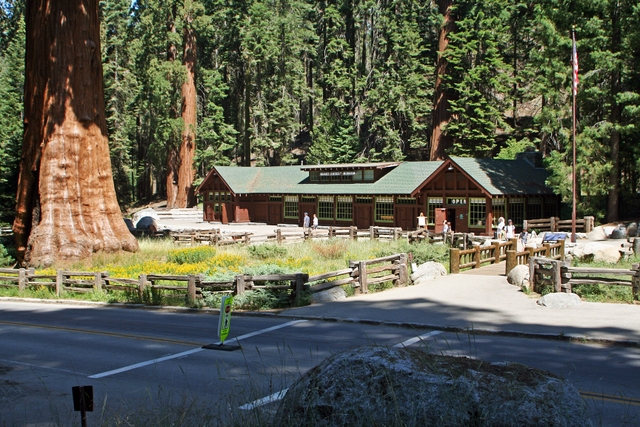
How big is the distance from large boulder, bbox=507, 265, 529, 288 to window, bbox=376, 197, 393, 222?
3043 centimetres

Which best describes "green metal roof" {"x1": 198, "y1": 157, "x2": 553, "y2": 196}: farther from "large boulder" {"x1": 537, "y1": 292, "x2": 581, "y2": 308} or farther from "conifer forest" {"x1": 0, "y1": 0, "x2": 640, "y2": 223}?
"large boulder" {"x1": 537, "y1": 292, "x2": 581, "y2": 308}

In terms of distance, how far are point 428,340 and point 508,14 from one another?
55.9 meters

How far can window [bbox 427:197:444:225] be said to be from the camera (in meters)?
46.3

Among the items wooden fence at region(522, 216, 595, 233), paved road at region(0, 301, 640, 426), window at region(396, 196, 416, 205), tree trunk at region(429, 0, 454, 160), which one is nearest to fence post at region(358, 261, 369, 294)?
paved road at region(0, 301, 640, 426)

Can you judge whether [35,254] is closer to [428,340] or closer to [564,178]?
[428,340]

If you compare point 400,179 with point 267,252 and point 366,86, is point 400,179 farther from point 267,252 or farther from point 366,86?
point 366,86

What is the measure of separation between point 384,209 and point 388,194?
1693 mm

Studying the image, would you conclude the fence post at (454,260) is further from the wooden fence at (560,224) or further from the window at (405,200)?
the window at (405,200)

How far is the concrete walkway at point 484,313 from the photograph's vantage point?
12.9m

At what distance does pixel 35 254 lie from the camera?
26031 mm

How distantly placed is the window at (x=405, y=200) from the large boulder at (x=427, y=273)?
1031 inches

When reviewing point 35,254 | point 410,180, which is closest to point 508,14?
point 410,180


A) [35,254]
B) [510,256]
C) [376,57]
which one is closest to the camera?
[510,256]

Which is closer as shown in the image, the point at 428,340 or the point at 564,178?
the point at 428,340
